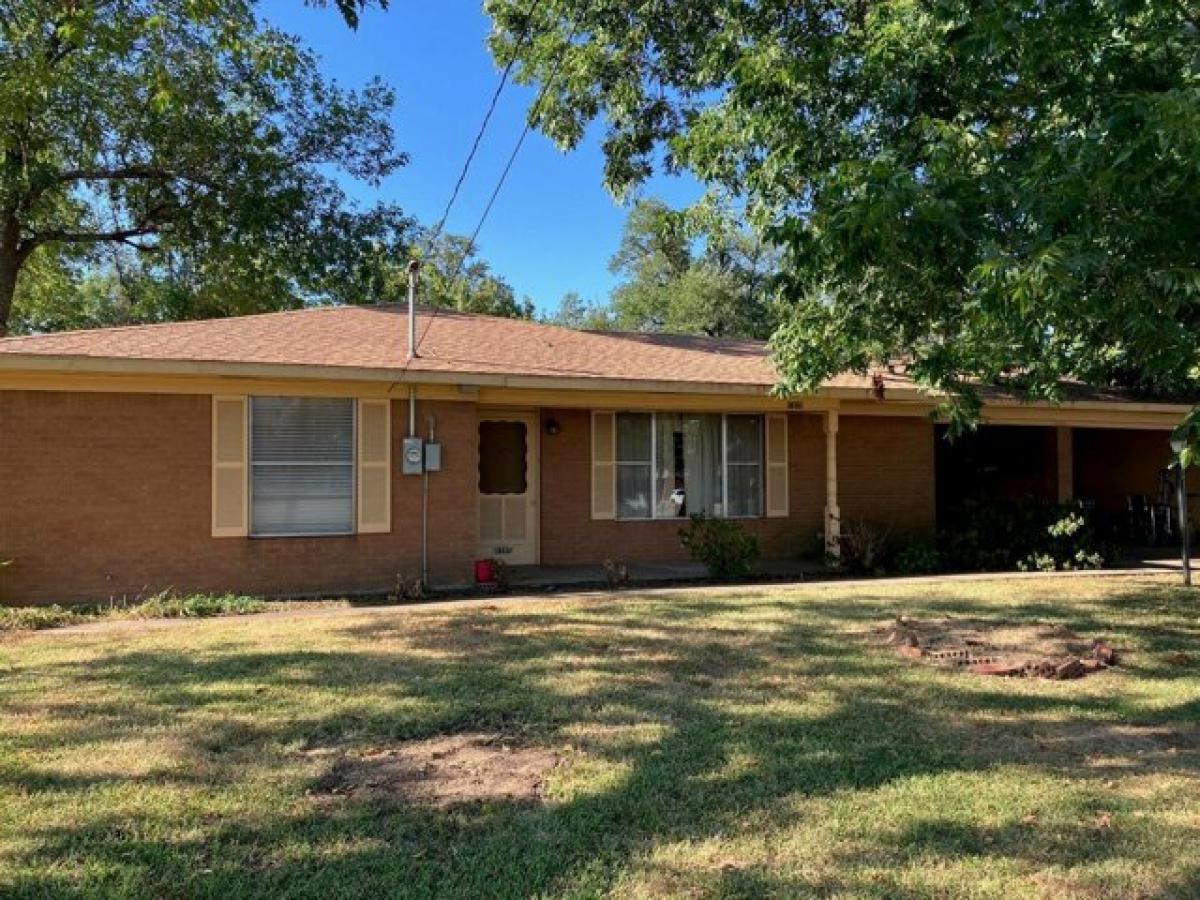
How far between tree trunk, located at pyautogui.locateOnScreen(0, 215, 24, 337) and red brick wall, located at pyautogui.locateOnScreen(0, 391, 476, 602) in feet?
38.8

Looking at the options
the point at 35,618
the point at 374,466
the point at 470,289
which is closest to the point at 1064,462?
the point at 374,466

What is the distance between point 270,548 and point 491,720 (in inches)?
230

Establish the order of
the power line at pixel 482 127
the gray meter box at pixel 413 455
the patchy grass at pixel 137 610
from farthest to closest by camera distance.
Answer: the gray meter box at pixel 413 455
the patchy grass at pixel 137 610
the power line at pixel 482 127

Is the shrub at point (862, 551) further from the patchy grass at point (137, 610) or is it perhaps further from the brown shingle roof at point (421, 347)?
the patchy grass at point (137, 610)

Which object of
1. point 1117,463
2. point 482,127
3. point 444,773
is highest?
point 482,127

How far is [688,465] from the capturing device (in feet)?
44.0

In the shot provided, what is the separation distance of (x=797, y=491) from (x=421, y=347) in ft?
19.6

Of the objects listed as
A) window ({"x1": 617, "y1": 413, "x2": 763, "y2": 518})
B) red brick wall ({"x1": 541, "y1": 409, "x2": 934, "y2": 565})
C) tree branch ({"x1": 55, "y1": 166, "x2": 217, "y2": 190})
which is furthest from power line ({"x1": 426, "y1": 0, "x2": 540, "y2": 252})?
tree branch ({"x1": 55, "y1": 166, "x2": 217, "y2": 190})

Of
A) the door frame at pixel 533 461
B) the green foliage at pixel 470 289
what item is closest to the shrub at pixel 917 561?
the door frame at pixel 533 461

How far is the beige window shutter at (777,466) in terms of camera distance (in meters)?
13.7

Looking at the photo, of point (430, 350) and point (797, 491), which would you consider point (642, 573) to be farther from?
point (430, 350)

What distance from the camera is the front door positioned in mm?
12688

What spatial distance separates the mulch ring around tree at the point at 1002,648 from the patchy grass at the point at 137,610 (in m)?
6.37

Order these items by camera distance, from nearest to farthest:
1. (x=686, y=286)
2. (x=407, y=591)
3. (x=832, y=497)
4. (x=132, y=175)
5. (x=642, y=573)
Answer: (x=407, y=591), (x=642, y=573), (x=832, y=497), (x=132, y=175), (x=686, y=286)
